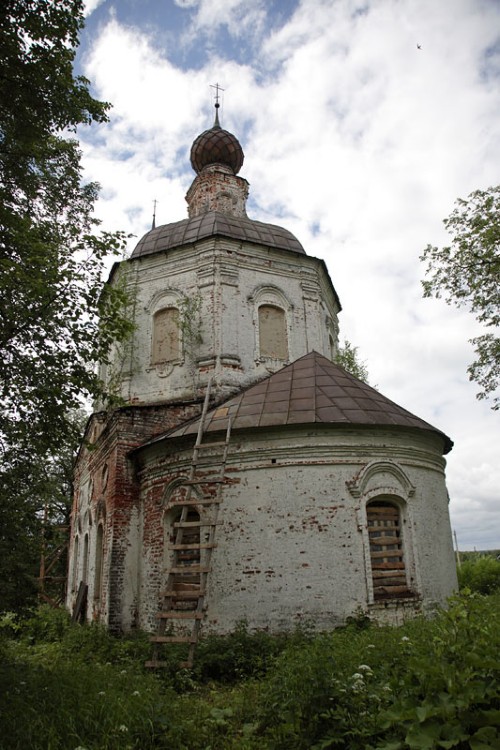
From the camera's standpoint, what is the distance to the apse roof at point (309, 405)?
9.57 m

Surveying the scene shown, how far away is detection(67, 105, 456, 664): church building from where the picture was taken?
887 centimetres

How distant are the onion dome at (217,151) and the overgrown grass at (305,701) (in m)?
14.3

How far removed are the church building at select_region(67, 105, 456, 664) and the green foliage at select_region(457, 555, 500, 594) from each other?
11276 millimetres

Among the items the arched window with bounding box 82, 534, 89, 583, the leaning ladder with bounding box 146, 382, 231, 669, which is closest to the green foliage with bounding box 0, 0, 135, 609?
the leaning ladder with bounding box 146, 382, 231, 669

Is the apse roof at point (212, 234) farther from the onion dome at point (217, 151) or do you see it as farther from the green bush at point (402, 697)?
the green bush at point (402, 697)

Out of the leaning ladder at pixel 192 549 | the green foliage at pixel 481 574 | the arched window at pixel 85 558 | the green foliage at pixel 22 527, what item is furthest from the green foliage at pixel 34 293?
the green foliage at pixel 481 574

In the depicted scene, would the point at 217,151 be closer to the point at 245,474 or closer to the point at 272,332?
the point at 272,332

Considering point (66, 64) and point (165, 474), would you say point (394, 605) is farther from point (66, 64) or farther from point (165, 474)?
point (66, 64)

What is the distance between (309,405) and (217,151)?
34.7 ft

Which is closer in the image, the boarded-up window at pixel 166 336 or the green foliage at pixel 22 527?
the green foliage at pixel 22 527

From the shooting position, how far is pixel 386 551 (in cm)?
936

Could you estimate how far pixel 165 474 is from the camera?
34.2 feet

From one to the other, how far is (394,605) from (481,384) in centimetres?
647

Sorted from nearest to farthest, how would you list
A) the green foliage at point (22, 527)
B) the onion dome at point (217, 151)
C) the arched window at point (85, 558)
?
1. the green foliage at point (22, 527)
2. the arched window at point (85, 558)
3. the onion dome at point (217, 151)
